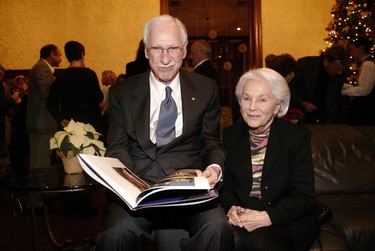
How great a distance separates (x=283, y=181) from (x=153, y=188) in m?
0.83

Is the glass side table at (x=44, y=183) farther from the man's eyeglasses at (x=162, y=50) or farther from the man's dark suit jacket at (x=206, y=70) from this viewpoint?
the man's dark suit jacket at (x=206, y=70)

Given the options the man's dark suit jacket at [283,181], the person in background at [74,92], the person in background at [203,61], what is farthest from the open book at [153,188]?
the person in background at [203,61]

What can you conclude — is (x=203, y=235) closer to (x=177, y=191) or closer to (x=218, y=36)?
(x=177, y=191)

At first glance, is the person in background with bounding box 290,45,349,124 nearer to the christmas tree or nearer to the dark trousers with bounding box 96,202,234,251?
the christmas tree

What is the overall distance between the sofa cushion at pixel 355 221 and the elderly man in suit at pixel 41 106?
2.92 meters

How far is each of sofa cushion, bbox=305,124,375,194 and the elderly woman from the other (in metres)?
0.79

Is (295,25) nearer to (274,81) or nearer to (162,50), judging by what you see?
(274,81)

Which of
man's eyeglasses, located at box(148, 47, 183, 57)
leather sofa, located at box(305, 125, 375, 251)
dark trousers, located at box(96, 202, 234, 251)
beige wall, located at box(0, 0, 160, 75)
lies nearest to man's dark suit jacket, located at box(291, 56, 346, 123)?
leather sofa, located at box(305, 125, 375, 251)

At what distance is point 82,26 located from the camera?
635 centimetres

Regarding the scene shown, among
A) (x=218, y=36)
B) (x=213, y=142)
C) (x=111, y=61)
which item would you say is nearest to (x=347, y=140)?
(x=213, y=142)

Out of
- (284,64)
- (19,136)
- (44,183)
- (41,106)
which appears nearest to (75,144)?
(44,183)

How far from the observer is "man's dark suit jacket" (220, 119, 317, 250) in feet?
6.13

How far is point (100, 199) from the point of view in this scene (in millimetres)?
4637

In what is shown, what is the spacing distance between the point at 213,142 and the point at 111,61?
4718 mm
